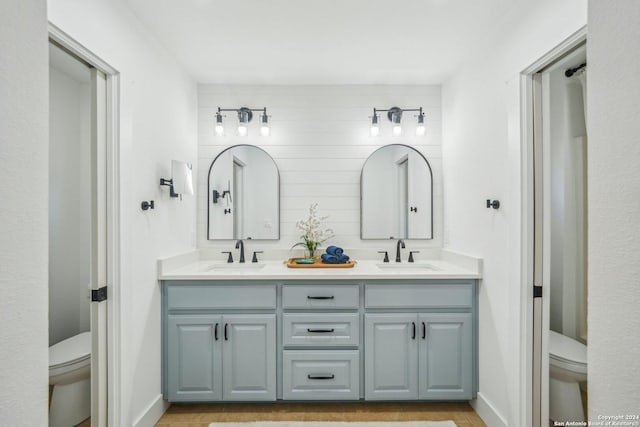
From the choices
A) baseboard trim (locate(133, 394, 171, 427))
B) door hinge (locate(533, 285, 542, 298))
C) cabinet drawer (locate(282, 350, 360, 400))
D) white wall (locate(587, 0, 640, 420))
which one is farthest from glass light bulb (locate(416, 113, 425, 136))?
baseboard trim (locate(133, 394, 171, 427))

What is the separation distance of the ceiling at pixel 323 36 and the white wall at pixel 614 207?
1.45m

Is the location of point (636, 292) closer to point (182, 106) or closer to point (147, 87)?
point (147, 87)

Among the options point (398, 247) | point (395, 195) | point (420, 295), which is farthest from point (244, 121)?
point (420, 295)

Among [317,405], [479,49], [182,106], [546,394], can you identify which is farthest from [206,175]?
[546,394]

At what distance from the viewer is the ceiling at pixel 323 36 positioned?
1.88m

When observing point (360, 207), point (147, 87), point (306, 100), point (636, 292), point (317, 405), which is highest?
point (306, 100)

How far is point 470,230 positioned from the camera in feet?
8.02

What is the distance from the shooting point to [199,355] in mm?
2273

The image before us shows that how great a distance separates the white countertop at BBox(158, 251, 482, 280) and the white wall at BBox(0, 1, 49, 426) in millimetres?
1581

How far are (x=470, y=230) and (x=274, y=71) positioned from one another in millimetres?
1888

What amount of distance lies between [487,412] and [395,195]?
167 centimetres

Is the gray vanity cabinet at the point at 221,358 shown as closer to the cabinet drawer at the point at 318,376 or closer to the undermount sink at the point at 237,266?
the cabinet drawer at the point at 318,376

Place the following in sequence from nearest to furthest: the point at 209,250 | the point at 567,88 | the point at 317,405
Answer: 1. the point at 567,88
2. the point at 317,405
3. the point at 209,250

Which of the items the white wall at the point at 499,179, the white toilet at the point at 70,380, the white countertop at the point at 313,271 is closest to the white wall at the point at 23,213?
the white toilet at the point at 70,380
